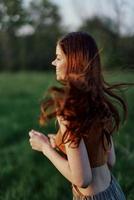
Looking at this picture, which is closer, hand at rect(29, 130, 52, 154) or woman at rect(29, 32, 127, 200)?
woman at rect(29, 32, 127, 200)

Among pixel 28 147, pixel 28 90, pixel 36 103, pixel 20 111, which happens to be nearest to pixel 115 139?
pixel 28 147

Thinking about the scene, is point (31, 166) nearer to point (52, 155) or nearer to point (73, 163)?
point (52, 155)

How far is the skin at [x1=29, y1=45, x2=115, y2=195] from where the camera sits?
2.75 metres

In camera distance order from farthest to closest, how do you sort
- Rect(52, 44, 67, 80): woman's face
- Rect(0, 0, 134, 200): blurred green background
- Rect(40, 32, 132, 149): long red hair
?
Rect(0, 0, 134, 200): blurred green background
Rect(52, 44, 67, 80): woman's face
Rect(40, 32, 132, 149): long red hair

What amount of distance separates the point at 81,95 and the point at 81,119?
0.11 metres

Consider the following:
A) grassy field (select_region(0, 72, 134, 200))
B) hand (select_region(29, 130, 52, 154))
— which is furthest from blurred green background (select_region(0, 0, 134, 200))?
hand (select_region(29, 130, 52, 154))

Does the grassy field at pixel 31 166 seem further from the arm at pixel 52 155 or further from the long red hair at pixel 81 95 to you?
the arm at pixel 52 155

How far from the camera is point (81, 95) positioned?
8.98 feet

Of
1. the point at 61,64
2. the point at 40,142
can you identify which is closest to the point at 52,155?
the point at 40,142

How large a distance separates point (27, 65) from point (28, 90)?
644 inches

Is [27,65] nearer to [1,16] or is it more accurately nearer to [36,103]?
[36,103]

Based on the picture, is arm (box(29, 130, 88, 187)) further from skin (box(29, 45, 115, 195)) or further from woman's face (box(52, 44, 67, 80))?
woman's face (box(52, 44, 67, 80))

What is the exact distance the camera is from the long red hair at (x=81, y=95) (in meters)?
2.72

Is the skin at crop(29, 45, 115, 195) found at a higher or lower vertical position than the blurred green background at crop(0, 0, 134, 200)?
higher
